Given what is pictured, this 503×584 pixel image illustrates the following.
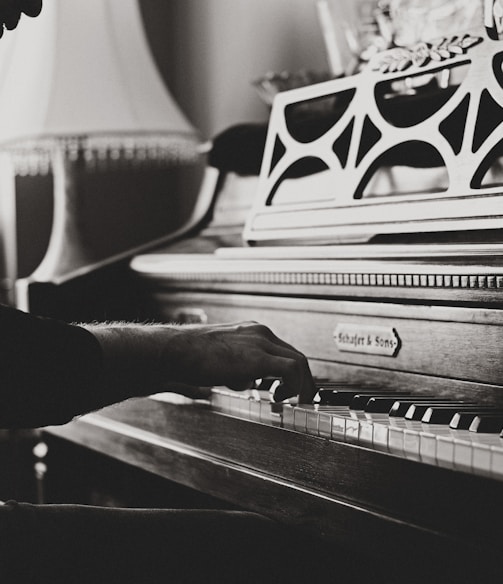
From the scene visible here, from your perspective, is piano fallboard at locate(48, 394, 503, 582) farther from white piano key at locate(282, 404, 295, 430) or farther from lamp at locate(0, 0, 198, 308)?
lamp at locate(0, 0, 198, 308)

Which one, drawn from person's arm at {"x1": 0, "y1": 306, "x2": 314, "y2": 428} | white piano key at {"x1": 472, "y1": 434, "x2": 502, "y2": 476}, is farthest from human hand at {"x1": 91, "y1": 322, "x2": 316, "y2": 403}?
white piano key at {"x1": 472, "y1": 434, "x2": 502, "y2": 476}

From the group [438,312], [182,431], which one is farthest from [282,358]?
[182,431]

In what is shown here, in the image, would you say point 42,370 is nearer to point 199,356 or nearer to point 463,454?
point 199,356

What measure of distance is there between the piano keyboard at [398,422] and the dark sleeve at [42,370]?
34cm

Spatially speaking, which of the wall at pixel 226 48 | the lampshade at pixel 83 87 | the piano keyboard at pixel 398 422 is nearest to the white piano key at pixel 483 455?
the piano keyboard at pixel 398 422

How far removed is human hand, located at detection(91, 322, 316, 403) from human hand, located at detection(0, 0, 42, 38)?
43cm

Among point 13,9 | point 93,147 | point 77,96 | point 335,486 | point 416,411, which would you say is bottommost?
point 335,486

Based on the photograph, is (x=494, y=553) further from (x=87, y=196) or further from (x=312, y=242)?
(x=87, y=196)

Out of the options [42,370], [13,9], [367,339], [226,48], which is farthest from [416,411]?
[226,48]

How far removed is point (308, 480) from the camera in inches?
51.8

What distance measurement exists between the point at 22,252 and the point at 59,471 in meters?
1.07

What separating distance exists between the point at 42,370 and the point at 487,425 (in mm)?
565

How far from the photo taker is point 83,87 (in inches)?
111

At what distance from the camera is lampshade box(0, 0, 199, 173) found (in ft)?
9.11
